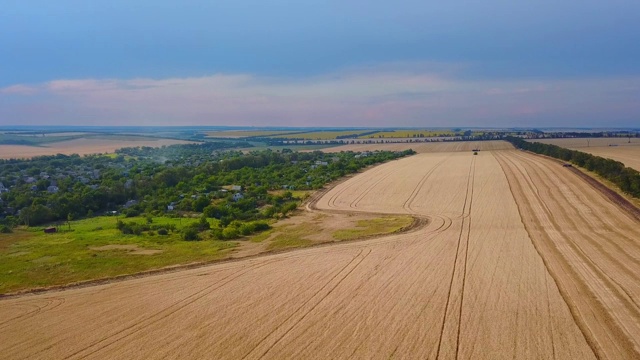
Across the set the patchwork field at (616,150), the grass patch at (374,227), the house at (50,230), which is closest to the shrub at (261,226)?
the grass patch at (374,227)

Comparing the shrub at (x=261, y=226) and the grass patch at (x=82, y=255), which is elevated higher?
the shrub at (x=261, y=226)

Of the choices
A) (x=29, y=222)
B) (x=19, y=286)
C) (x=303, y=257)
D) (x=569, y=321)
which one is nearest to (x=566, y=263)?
(x=569, y=321)

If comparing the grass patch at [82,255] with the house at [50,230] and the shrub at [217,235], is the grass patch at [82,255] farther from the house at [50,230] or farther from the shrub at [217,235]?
the shrub at [217,235]

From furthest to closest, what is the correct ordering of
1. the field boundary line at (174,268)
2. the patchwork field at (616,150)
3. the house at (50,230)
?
1. the patchwork field at (616,150)
2. the house at (50,230)
3. the field boundary line at (174,268)

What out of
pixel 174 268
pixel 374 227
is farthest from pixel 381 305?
pixel 374 227

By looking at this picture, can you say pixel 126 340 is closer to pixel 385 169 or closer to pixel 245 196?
pixel 245 196

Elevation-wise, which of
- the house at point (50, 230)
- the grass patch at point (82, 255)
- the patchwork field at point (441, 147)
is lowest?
the house at point (50, 230)

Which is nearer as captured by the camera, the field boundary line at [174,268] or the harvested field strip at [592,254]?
the harvested field strip at [592,254]

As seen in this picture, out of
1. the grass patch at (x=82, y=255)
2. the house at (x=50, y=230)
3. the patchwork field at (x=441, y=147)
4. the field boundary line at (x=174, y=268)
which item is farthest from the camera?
the patchwork field at (x=441, y=147)

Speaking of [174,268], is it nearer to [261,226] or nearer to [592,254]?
[261,226]
